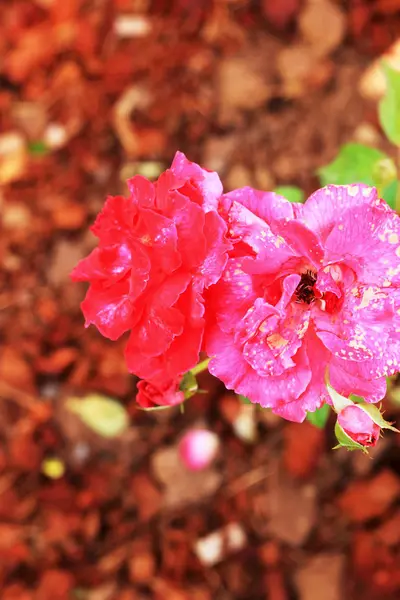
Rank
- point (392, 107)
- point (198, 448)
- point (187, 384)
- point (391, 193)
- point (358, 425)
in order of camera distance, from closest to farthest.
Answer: point (358, 425)
point (187, 384)
point (391, 193)
point (392, 107)
point (198, 448)

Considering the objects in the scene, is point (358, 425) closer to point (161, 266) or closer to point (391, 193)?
point (161, 266)

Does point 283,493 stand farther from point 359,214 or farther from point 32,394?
point 359,214

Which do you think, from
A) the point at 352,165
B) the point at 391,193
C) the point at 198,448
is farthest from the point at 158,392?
the point at 198,448

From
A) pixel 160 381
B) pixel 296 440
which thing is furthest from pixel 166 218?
pixel 296 440

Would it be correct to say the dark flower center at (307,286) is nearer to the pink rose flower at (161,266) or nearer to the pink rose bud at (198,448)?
the pink rose flower at (161,266)

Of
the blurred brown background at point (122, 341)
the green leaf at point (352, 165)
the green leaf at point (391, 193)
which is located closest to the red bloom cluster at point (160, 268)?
the green leaf at point (391, 193)

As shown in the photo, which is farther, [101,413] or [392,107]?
[101,413]
